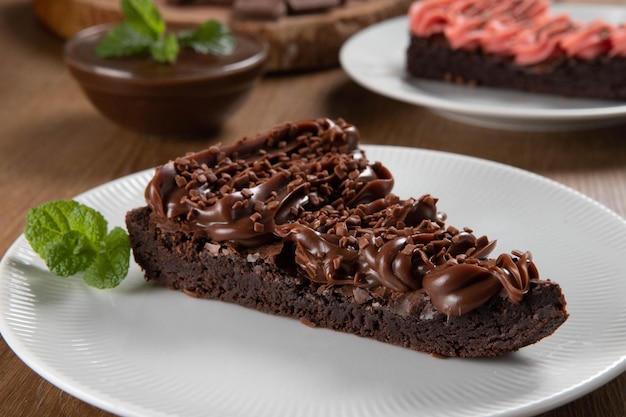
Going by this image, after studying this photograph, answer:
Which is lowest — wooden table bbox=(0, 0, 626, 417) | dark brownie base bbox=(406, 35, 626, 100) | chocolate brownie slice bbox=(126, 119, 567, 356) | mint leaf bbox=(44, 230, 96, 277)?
wooden table bbox=(0, 0, 626, 417)

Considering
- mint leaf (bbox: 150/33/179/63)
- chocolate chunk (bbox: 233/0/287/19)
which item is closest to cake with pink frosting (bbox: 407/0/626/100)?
chocolate chunk (bbox: 233/0/287/19)

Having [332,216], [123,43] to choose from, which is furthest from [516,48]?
[332,216]

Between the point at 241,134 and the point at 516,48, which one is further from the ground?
the point at 516,48

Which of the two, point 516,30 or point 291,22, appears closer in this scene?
point 516,30

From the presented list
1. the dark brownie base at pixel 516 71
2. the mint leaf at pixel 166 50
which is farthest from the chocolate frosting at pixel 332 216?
the dark brownie base at pixel 516 71

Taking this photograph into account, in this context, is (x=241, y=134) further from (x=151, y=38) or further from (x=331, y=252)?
(x=331, y=252)

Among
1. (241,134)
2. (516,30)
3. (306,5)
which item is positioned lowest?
(241,134)

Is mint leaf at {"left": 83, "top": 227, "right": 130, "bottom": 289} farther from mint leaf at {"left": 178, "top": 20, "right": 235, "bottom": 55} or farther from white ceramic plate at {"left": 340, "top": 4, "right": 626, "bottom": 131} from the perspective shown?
white ceramic plate at {"left": 340, "top": 4, "right": 626, "bottom": 131}
